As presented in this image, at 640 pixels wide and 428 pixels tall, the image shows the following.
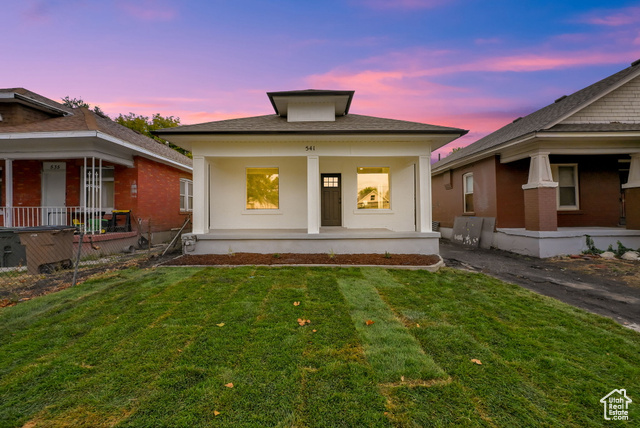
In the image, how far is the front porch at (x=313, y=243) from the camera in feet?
27.7

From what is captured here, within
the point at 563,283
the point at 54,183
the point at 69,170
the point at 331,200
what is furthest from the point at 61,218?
the point at 563,283

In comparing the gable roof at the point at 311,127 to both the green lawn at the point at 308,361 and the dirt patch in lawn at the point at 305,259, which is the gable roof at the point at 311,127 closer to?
the dirt patch in lawn at the point at 305,259

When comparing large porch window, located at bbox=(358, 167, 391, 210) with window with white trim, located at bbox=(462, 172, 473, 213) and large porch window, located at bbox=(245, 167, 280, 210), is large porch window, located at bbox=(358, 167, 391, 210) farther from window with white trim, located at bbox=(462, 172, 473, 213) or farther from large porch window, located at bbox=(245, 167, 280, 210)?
window with white trim, located at bbox=(462, 172, 473, 213)

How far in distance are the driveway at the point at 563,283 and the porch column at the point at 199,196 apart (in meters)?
7.89

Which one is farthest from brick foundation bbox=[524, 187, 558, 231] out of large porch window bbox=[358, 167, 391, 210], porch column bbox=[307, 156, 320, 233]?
porch column bbox=[307, 156, 320, 233]

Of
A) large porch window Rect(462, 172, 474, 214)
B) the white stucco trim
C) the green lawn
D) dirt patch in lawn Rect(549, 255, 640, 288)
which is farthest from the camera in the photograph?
large porch window Rect(462, 172, 474, 214)

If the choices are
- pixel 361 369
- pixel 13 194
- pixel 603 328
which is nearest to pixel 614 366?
pixel 603 328

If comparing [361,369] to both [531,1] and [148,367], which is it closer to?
[148,367]

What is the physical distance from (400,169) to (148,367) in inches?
390

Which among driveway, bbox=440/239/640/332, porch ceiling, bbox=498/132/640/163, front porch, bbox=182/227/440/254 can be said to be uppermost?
porch ceiling, bbox=498/132/640/163

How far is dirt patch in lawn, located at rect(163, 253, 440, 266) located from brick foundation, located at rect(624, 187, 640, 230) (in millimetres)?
7648

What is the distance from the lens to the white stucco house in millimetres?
8484

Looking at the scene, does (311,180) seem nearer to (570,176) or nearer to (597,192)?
(570,176)

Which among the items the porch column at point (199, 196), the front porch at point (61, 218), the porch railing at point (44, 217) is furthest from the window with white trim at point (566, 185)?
the porch railing at point (44, 217)
